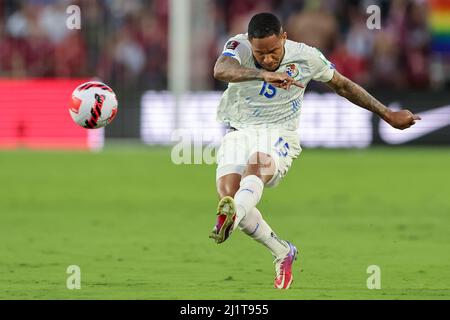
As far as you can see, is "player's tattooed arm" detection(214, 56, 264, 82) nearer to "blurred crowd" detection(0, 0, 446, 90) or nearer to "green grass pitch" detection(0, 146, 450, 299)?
"green grass pitch" detection(0, 146, 450, 299)

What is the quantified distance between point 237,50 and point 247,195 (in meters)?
1.18

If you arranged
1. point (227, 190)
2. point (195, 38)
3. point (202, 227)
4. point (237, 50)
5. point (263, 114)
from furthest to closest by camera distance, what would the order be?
point (195, 38) < point (202, 227) < point (263, 114) < point (237, 50) < point (227, 190)

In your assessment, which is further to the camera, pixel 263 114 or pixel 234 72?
pixel 263 114

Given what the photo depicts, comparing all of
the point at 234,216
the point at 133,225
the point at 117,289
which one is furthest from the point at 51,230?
the point at 234,216

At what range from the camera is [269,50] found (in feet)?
30.0

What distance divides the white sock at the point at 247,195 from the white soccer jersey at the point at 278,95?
2.46 feet

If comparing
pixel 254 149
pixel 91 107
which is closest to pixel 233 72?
pixel 254 149

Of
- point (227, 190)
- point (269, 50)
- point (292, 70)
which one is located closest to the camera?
point (269, 50)

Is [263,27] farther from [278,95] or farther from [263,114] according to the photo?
[263,114]

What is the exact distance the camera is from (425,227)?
558 inches

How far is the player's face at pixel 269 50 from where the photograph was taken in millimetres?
9078

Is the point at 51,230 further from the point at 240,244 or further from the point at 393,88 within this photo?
the point at 393,88

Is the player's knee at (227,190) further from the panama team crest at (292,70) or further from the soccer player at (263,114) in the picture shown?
the panama team crest at (292,70)

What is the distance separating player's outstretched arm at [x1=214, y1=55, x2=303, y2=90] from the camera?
8.59 m
